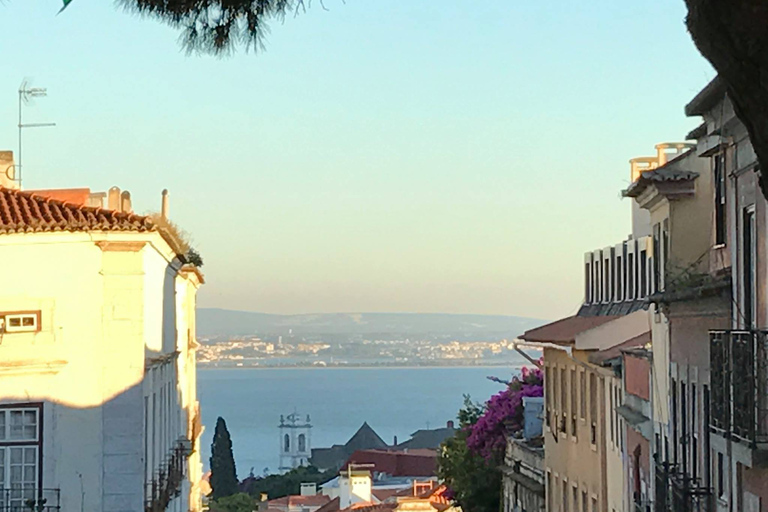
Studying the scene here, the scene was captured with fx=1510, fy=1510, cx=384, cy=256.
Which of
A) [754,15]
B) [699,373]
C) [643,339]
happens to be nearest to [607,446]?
[643,339]

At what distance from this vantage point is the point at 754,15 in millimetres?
5590

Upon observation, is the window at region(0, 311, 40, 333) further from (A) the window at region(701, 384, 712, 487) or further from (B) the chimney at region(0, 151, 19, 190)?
(A) the window at region(701, 384, 712, 487)

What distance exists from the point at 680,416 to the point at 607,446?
9580 millimetres

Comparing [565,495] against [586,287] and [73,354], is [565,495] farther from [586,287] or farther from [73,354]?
[73,354]

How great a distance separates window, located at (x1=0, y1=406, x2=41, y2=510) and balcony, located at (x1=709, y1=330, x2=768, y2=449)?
12469 millimetres

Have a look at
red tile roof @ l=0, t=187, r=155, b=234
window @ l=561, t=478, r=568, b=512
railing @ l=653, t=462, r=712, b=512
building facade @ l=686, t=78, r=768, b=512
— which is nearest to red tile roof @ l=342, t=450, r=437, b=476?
window @ l=561, t=478, r=568, b=512

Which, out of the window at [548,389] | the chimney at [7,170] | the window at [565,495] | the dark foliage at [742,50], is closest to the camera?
the dark foliage at [742,50]

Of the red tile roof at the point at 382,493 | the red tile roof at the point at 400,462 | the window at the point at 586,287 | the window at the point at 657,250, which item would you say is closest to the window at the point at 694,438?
the window at the point at 657,250

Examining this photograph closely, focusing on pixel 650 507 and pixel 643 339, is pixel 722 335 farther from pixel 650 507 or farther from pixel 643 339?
pixel 643 339

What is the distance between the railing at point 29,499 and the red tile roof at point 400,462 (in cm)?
10591

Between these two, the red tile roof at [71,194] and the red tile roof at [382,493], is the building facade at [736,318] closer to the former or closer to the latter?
the red tile roof at [71,194]

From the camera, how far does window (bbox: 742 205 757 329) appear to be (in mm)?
14539

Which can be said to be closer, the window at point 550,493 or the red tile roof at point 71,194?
the red tile roof at point 71,194

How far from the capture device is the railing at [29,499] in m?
22.4
